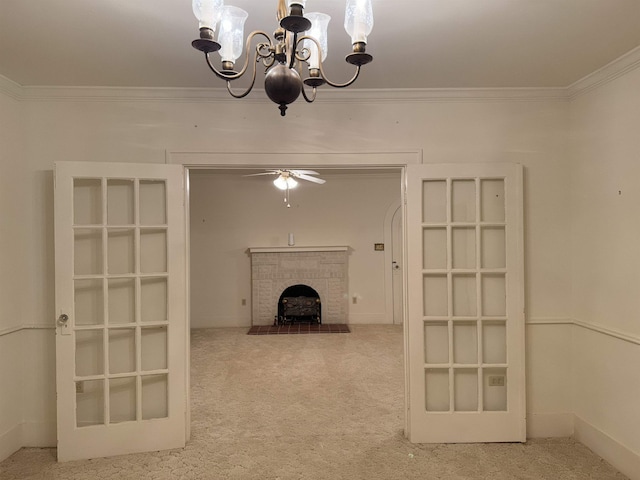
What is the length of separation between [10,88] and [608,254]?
4.23 metres

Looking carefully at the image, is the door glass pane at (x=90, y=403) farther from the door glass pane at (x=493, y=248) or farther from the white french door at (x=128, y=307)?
the door glass pane at (x=493, y=248)

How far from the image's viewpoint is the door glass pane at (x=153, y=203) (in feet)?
9.09

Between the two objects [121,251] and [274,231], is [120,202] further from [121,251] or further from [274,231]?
[274,231]

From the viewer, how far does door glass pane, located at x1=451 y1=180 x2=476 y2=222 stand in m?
2.87

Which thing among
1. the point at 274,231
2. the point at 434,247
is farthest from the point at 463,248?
the point at 274,231

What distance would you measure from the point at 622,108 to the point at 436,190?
125cm

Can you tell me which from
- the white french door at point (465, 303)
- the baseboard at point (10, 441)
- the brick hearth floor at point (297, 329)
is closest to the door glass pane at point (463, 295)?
the white french door at point (465, 303)

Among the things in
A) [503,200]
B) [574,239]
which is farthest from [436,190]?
[574,239]

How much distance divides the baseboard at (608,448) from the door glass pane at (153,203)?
11.0 ft

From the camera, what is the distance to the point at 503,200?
288cm

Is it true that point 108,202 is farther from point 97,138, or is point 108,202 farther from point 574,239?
point 574,239

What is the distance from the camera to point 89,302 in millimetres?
2758

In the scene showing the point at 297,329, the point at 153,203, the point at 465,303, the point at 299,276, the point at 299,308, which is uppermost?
the point at 153,203

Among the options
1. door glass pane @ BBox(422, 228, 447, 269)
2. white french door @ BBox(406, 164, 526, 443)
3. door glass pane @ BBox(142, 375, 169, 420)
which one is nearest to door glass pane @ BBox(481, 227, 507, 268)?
white french door @ BBox(406, 164, 526, 443)
